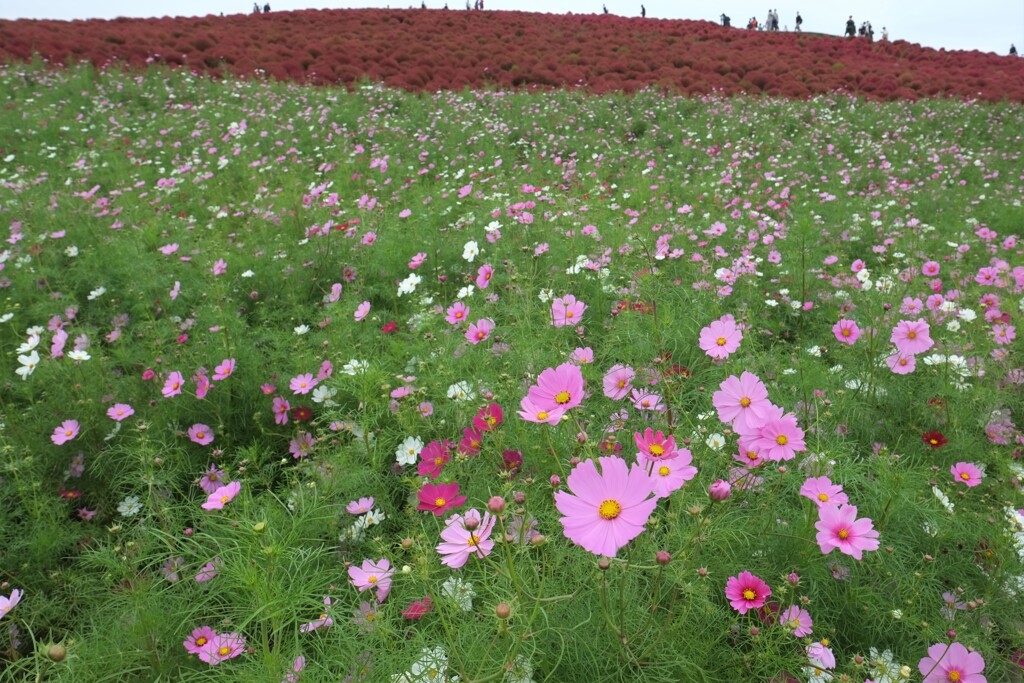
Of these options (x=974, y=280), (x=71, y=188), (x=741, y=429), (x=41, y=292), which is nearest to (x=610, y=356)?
(x=741, y=429)

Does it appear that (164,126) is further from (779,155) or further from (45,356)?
(779,155)

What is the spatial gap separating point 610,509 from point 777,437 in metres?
0.34

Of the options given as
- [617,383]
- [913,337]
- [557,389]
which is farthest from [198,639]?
[913,337]

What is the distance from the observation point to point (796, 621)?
2.92 feet

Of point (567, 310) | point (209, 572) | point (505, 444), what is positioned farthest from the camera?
point (567, 310)

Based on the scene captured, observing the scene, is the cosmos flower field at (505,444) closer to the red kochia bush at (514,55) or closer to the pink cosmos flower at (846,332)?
the pink cosmos flower at (846,332)

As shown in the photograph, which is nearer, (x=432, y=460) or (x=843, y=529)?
(x=843, y=529)

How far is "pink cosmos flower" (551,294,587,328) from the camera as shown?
149 centimetres

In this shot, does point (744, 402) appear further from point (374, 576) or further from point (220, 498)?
point (220, 498)

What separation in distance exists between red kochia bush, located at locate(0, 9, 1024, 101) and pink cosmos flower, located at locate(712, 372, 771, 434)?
928cm

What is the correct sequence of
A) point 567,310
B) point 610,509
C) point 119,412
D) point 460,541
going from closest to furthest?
1. point 610,509
2. point 460,541
3. point 567,310
4. point 119,412

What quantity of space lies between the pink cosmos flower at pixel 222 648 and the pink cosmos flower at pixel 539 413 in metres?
0.71

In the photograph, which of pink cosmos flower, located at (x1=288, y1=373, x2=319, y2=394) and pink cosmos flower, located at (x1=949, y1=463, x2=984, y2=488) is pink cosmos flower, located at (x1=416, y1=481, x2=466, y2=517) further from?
pink cosmos flower, located at (x1=949, y1=463, x2=984, y2=488)

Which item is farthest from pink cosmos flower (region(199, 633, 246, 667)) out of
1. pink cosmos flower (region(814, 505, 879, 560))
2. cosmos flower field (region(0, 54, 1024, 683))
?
pink cosmos flower (region(814, 505, 879, 560))
